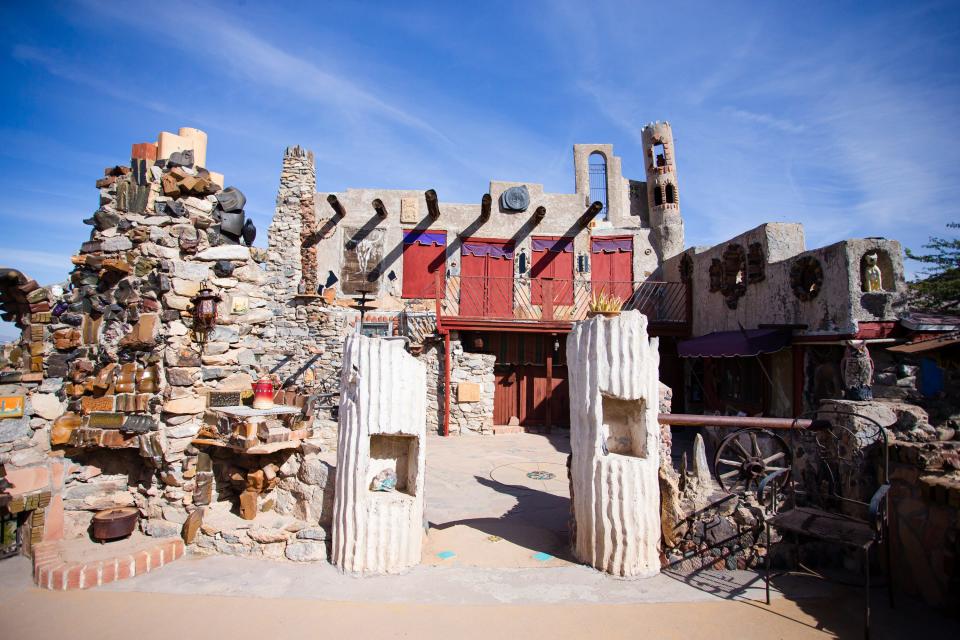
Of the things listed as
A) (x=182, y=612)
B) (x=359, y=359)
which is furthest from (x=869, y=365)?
(x=182, y=612)

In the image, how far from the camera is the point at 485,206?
49.1 ft

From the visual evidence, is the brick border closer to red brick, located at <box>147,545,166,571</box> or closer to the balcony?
red brick, located at <box>147,545,166,571</box>

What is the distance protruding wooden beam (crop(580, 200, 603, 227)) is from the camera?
14.3 metres

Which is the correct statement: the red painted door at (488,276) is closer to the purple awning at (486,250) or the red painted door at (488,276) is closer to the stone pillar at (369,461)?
the purple awning at (486,250)

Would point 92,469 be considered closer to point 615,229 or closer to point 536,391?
point 536,391

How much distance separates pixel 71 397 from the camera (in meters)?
6.17

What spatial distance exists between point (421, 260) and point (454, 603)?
467 inches

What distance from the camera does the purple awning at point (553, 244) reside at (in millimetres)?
15805

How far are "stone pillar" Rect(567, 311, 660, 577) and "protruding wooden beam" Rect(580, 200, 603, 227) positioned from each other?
377 inches

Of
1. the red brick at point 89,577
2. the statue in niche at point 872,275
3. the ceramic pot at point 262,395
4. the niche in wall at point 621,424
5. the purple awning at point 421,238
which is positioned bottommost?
the red brick at point 89,577

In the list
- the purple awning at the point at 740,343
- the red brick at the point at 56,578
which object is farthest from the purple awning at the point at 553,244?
the red brick at the point at 56,578

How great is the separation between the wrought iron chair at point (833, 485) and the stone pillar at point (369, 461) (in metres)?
3.51

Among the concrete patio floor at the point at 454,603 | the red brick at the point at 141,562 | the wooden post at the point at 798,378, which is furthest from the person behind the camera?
the wooden post at the point at 798,378

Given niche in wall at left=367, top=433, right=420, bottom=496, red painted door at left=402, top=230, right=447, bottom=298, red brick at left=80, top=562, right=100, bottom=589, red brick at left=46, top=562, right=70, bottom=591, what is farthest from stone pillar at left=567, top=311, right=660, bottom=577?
red painted door at left=402, top=230, right=447, bottom=298
